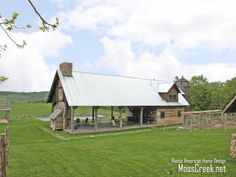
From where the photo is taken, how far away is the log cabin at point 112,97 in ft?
106

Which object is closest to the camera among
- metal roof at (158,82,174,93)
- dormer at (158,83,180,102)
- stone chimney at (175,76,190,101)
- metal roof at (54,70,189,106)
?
metal roof at (54,70,189,106)

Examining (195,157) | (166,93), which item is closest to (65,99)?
(166,93)

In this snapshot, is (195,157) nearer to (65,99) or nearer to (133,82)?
(65,99)

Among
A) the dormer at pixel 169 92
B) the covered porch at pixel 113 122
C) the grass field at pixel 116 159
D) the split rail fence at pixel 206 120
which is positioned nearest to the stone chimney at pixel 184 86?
the dormer at pixel 169 92

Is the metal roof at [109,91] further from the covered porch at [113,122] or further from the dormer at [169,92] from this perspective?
the covered porch at [113,122]

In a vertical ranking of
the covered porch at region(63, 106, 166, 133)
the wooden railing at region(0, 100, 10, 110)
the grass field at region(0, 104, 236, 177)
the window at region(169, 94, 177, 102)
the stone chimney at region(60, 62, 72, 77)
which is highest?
the stone chimney at region(60, 62, 72, 77)

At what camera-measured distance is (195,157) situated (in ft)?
49.3

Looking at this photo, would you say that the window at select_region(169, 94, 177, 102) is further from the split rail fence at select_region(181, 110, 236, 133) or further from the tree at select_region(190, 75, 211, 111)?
the tree at select_region(190, 75, 211, 111)

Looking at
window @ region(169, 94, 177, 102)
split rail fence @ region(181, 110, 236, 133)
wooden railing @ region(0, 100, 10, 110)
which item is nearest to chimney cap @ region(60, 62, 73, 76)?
wooden railing @ region(0, 100, 10, 110)

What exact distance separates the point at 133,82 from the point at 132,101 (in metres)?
5.96

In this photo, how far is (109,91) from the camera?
35.7m

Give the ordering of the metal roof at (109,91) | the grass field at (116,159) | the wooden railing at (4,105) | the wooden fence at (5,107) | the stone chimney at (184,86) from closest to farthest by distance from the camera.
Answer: the grass field at (116,159) → the metal roof at (109,91) → the wooden fence at (5,107) → the wooden railing at (4,105) → the stone chimney at (184,86)

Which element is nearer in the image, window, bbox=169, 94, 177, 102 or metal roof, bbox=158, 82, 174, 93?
metal roof, bbox=158, 82, 174, 93

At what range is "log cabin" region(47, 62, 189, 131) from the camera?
32.2m
